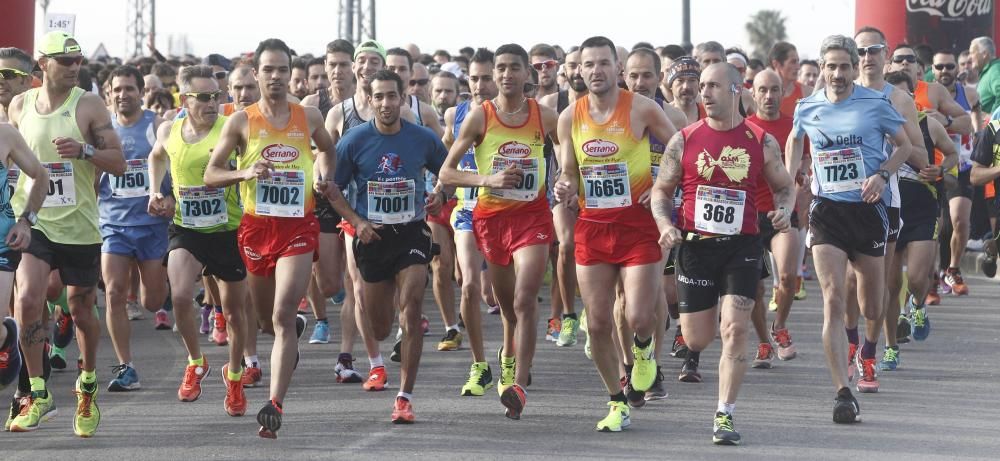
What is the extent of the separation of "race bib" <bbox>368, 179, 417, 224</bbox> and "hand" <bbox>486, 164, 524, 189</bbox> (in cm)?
49

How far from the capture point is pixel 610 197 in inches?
355

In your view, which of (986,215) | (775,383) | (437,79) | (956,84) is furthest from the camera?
(986,215)

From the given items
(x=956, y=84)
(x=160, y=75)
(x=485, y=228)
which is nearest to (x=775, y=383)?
(x=485, y=228)

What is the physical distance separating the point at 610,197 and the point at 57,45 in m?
3.05

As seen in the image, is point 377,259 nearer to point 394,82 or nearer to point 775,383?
point 394,82

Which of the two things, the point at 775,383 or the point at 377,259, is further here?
the point at 775,383

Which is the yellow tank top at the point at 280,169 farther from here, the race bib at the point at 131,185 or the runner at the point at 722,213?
the race bib at the point at 131,185

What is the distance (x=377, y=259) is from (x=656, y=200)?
1.61 metres

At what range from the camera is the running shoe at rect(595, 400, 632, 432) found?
28.6ft

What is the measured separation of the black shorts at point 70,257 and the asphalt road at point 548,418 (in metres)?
0.76

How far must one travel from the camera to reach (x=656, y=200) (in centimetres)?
856

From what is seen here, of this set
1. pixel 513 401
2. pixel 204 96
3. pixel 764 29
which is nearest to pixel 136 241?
pixel 204 96

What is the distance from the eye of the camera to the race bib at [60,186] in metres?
9.27

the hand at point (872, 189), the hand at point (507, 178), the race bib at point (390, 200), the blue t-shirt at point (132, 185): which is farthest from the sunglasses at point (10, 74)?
the hand at point (872, 189)
